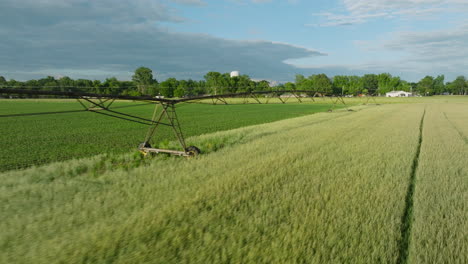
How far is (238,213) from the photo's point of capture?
4180 mm

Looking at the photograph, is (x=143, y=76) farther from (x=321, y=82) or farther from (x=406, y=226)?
(x=406, y=226)

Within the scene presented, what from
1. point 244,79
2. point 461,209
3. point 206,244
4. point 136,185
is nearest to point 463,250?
point 461,209

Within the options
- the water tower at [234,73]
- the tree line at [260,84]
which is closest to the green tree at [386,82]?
the tree line at [260,84]

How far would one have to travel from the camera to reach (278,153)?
30.0 ft

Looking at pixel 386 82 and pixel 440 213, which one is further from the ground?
pixel 386 82

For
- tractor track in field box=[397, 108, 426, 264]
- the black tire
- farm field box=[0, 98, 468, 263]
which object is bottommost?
tractor track in field box=[397, 108, 426, 264]

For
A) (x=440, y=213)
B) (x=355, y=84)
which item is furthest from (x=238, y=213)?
(x=355, y=84)

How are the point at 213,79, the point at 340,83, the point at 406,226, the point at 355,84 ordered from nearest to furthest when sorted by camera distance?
the point at 406,226
the point at 213,79
the point at 355,84
the point at 340,83

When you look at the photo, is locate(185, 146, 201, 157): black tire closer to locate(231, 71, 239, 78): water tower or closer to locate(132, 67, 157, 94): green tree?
locate(132, 67, 157, 94): green tree

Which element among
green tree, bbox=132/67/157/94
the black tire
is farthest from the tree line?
the black tire

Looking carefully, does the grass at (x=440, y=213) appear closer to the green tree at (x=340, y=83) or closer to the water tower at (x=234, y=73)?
the water tower at (x=234, y=73)

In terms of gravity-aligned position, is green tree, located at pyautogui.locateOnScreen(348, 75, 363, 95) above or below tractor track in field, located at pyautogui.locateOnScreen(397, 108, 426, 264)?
above

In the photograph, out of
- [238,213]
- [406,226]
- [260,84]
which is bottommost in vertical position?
[406,226]

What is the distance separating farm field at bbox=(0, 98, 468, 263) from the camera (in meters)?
3.17
